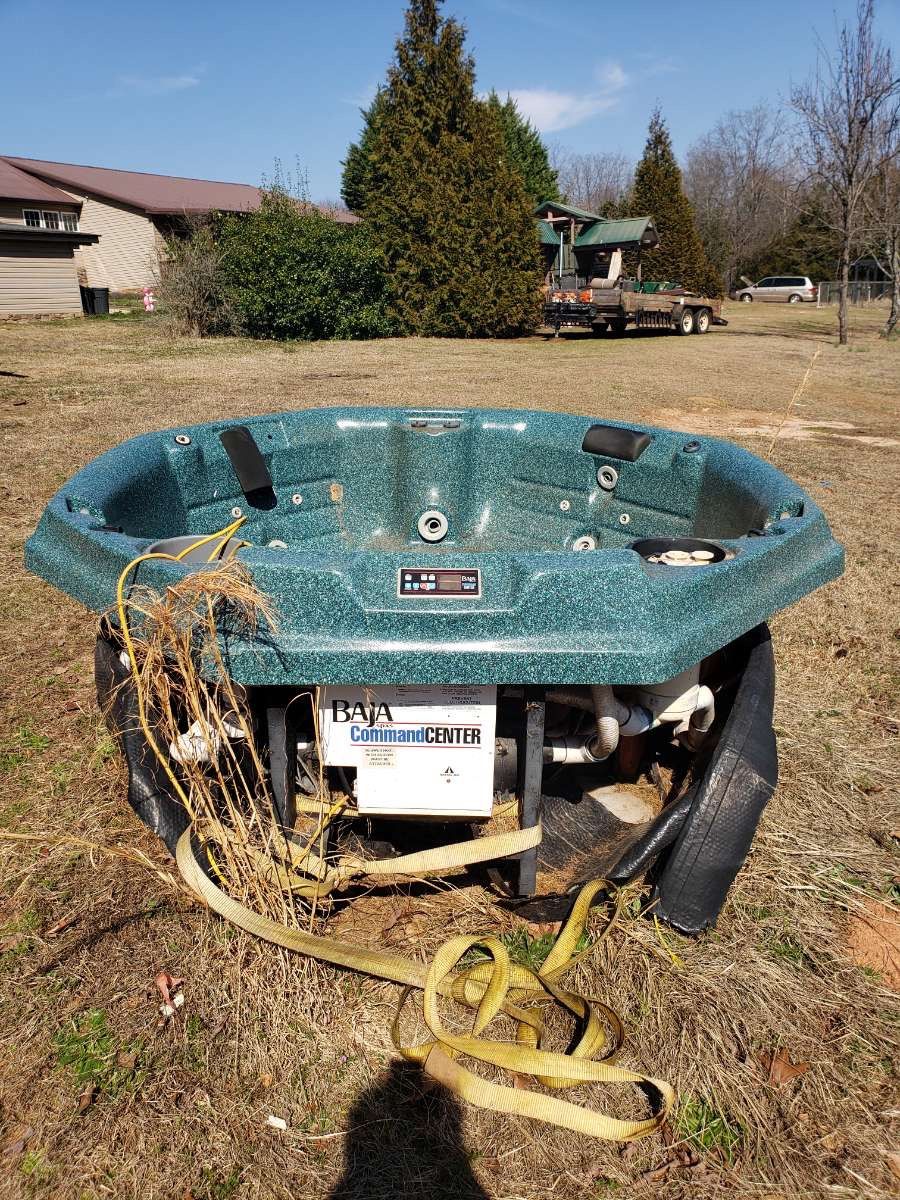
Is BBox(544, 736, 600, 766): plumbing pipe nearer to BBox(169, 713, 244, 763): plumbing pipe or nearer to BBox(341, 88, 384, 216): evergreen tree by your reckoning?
BBox(169, 713, 244, 763): plumbing pipe

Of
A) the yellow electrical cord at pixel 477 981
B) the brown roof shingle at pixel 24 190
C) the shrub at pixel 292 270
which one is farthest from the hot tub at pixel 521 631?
the brown roof shingle at pixel 24 190

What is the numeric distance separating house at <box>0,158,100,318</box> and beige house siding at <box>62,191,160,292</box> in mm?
3967

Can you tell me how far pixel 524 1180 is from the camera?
1499 mm

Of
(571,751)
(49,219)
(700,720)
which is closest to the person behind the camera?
(571,751)

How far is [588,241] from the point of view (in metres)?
22.2

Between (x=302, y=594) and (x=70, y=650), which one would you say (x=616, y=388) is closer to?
(x=70, y=650)

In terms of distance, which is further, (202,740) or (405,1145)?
(202,740)

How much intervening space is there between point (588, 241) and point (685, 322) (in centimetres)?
469

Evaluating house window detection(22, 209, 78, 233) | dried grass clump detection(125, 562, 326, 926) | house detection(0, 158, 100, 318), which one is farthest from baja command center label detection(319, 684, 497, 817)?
house window detection(22, 209, 78, 233)

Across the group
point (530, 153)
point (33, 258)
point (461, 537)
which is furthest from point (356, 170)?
point (461, 537)

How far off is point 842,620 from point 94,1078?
3.33m

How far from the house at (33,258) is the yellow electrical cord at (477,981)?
66.1 feet

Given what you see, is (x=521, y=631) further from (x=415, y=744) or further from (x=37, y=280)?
(x=37, y=280)

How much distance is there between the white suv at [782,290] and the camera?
3194cm
